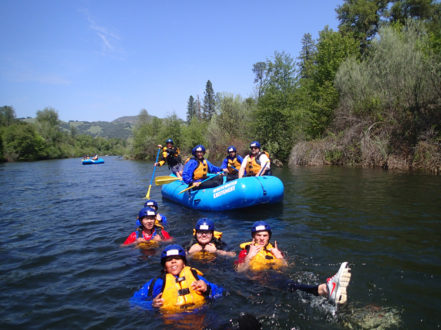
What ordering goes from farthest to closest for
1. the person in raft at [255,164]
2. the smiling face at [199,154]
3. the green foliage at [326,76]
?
the green foliage at [326,76] → the person in raft at [255,164] → the smiling face at [199,154]

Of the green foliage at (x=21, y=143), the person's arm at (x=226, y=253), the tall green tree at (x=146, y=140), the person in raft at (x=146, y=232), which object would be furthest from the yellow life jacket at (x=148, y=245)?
the green foliage at (x=21, y=143)

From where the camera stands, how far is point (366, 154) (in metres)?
18.0

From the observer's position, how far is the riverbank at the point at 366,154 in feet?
50.9

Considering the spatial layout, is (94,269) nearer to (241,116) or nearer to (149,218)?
(149,218)

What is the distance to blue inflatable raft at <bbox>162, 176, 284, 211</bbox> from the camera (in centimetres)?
798

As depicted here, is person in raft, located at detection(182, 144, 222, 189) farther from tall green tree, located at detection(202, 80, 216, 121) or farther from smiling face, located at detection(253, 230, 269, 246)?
tall green tree, located at detection(202, 80, 216, 121)

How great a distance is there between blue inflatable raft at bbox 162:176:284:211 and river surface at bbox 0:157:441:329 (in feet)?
1.01

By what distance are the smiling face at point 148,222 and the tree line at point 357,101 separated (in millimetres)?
14810

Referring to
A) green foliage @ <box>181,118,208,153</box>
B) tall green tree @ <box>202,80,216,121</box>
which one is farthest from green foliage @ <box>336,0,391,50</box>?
tall green tree @ <box>202,80,216,121</box>

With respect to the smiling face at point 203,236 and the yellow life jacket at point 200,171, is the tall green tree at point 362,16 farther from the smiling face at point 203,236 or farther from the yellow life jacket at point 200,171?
the smiling face at point 203,236

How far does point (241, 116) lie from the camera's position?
32.8m

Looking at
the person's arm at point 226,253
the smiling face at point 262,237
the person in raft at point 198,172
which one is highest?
the person in raft at point 198,172

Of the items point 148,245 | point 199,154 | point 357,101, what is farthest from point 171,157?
point 357,101

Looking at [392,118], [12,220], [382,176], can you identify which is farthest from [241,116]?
[12,220]
